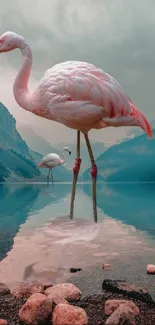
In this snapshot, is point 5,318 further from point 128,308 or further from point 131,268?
point 131,268

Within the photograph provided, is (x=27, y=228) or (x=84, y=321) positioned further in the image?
(x=27, y=228)

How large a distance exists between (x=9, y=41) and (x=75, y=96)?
1.90m

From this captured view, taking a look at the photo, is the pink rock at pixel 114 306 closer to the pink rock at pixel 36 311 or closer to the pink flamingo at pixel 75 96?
the pink rock at pixel 36 311

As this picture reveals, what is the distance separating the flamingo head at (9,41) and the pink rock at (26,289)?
4770 millimetres

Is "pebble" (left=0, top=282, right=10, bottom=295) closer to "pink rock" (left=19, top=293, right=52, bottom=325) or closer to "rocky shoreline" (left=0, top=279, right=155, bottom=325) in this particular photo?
"rocky shoreline" (left=0, top=279, right=155, bottom=325)

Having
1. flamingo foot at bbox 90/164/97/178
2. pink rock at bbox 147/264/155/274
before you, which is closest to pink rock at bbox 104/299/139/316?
pink rock at bbox 147/264/155/274

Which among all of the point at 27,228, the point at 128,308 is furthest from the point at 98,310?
the point at 27,228

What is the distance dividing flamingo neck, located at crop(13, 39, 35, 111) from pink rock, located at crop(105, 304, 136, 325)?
4768mm

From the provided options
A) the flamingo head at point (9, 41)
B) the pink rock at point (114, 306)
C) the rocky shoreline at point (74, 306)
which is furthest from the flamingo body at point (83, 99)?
the pink rock at point (114, 306)

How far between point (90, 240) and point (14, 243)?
207 centimetres

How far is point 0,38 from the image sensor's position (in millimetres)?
8461

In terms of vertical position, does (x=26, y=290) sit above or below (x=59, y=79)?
below

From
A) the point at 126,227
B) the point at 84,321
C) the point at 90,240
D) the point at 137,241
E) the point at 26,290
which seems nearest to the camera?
the point at 84,321

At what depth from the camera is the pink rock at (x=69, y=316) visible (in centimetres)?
506
